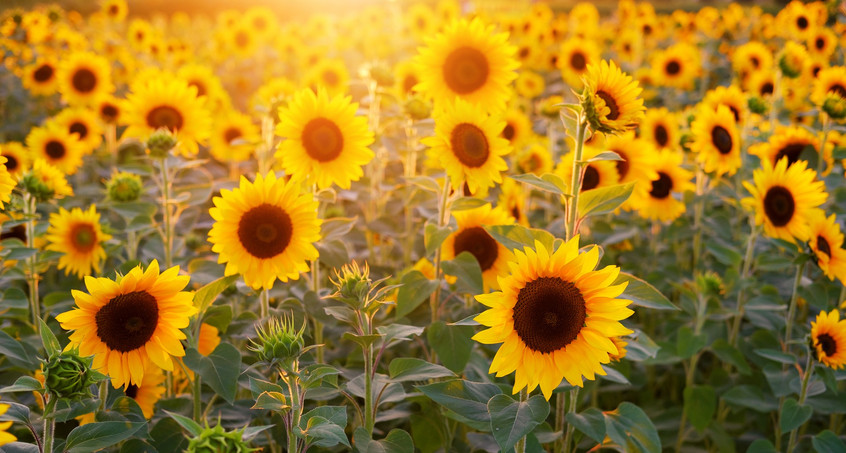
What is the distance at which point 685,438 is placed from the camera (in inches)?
117

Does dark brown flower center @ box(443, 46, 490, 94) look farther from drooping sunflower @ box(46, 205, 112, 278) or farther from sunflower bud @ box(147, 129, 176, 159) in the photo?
drooping sunflower @ box(46, 205, 112, 278)

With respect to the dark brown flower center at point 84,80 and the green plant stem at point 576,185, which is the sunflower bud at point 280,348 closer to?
the green plant stem at point 576,185

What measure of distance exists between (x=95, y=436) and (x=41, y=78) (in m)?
4.82

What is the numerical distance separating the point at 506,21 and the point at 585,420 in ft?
24.7

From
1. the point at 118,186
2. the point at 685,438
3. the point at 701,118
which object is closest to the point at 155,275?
the point at 118,186

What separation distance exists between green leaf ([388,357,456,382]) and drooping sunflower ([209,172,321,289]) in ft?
1.44

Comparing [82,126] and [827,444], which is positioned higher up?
[82,126]

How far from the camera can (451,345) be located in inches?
88.0

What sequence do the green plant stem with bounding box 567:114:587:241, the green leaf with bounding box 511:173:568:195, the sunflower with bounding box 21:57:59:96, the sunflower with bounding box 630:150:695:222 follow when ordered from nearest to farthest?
the green leaf with bounding box 511:173:568:195, the green plant stem with bounding box 567:114:587:241, the sunflower with bounding box 630:150:695:222, the sunflower with bounding box 21:57:59:96

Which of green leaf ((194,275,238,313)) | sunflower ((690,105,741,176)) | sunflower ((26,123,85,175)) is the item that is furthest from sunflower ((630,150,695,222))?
sunflower ((26,123,85,175))

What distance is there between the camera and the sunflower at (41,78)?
544 centimetres

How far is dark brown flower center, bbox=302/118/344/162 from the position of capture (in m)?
2.52

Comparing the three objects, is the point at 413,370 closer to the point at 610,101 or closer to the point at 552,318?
the point at 552,318

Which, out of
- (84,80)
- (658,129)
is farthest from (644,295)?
(84,80)
